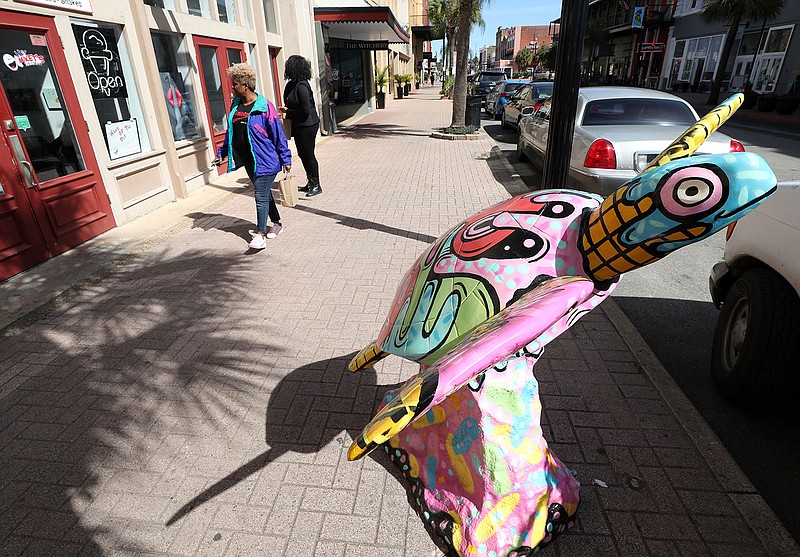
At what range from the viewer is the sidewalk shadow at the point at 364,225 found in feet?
19.4

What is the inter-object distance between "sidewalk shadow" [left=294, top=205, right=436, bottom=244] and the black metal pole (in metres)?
1.97

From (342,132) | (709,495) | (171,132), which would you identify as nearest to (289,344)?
(709,495)

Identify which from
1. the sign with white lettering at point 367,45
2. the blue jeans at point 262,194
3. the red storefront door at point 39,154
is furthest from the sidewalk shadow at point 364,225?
the sign with white lettering at point 367,45

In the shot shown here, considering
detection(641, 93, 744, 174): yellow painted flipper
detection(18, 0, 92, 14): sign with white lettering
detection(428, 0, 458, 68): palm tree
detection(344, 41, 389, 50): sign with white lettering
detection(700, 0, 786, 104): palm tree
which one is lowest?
detection(641, 93, 744, 174): yellow painted flipper

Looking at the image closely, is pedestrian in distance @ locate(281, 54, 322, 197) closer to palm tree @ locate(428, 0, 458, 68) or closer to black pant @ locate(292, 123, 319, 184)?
black pant @ locate(292, 123, 319, 184)

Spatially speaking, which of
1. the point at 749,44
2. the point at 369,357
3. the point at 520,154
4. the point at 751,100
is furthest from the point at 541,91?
the point at 749,44

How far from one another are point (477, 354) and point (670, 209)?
2.15ft

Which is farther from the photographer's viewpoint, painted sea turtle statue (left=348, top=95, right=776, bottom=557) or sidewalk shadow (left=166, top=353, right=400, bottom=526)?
sidewalk shadow (left=166, top=353, right=400, bottom=526)

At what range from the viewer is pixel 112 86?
20.7 feet

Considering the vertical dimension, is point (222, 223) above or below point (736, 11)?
below

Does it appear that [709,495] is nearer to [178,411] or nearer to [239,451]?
[239,451]

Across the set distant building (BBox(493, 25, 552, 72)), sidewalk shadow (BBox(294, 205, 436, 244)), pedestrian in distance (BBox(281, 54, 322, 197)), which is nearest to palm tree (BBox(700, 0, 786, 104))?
pedestrian in distance (BBox(281, 54, 322, 197))

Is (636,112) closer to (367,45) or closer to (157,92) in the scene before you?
(157,92)

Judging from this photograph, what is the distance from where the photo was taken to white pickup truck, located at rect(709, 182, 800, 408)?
247 cm
